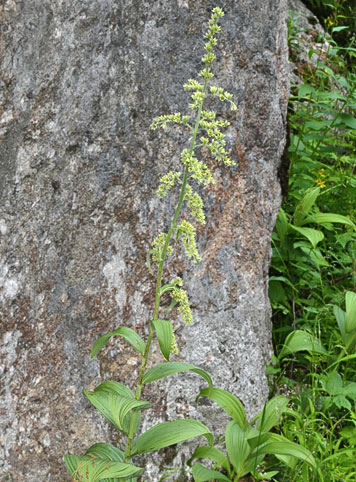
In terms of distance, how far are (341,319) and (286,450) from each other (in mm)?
1155

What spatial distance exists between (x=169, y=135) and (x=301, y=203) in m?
1.31

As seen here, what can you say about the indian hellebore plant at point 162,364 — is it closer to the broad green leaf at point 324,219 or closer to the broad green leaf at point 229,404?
the broad green leaf at point 229,404

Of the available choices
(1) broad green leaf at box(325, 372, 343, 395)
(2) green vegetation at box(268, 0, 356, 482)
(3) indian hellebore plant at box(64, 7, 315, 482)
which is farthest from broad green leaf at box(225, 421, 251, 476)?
(1) broad green leaf at box(325, 372, 343, 395)

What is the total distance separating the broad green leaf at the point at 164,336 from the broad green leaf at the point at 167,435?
14.1 inches

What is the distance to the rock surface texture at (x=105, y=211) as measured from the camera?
2.73 meters

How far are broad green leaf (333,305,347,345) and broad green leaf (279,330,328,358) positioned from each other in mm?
139

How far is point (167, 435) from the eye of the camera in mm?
2186

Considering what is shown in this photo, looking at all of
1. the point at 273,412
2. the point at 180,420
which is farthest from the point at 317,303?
the point at 180,420

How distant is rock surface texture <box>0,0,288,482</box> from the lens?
2.73 meters

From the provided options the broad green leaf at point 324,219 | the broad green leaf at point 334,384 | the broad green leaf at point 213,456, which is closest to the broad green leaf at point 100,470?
the broad green leaf at point 213,456

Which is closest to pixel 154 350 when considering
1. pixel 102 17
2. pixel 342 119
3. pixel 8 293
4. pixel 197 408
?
pixel 197 408

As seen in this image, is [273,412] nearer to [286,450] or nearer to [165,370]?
[286,450]

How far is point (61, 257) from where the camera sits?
286 centimetres

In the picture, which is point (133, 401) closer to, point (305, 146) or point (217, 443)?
point (217, 443)
